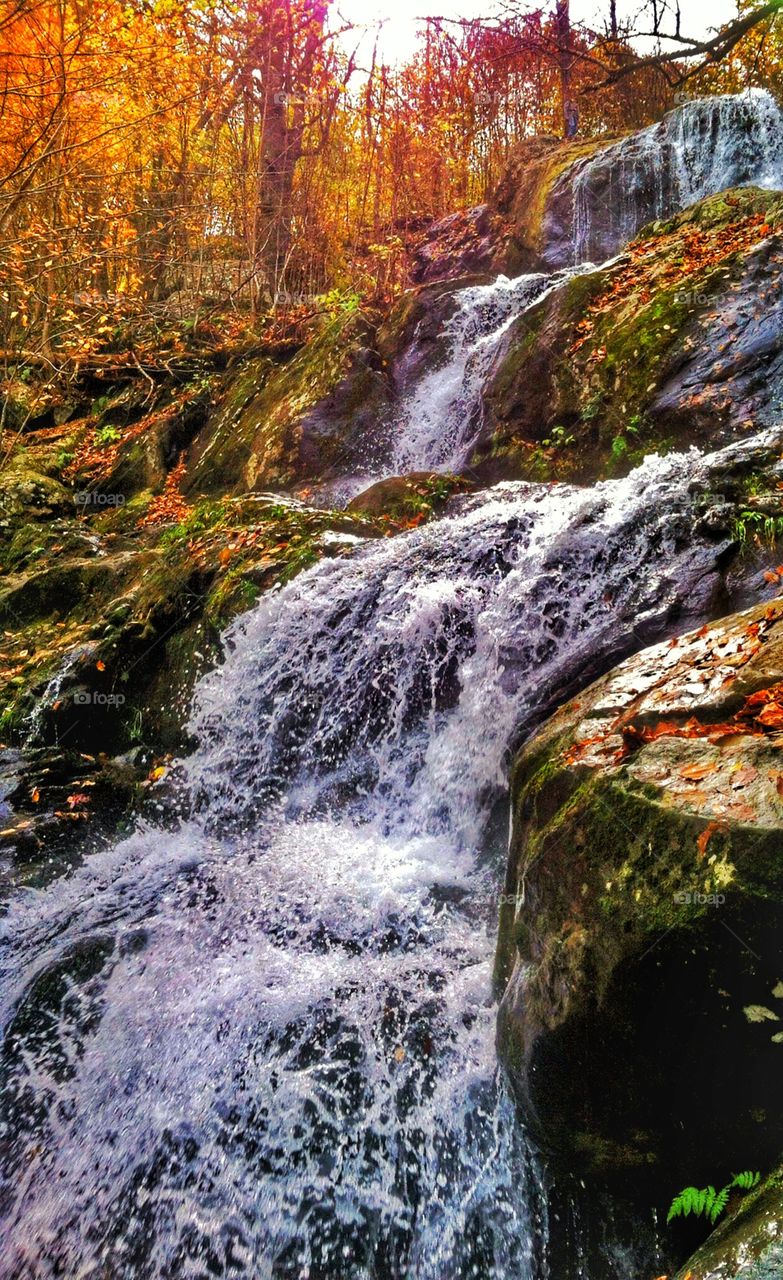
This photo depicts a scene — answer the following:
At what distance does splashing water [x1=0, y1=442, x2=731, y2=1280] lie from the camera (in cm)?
277

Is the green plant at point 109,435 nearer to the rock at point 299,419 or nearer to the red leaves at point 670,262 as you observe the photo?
the rock at point 299,419

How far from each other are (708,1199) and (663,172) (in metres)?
12.9

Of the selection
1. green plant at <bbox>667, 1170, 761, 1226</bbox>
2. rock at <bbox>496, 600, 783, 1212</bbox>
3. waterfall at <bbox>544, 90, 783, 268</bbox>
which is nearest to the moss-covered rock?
rock at <bbox>496, 600, 783, 1212</bbox>

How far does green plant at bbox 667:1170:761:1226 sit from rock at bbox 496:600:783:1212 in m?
0.04

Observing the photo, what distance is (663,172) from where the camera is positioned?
1117 cm

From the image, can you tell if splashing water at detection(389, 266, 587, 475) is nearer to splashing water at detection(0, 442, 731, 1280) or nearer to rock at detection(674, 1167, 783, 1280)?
splashing water at detection(0, 442, 731, 1280)

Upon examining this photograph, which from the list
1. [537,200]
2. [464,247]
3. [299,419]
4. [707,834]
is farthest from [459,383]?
[707,834]

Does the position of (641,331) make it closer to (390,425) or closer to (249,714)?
(390,425)

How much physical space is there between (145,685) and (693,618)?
4.45 meters

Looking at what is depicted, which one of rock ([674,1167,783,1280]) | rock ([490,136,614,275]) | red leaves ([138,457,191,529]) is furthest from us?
rock ([490,136,614,275])

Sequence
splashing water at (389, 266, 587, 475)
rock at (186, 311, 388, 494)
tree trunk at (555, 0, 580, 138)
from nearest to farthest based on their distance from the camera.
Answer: splashing water at (389, 266, 587, 475)
rock at (186, 311, 388, 494)
tree trunk at (555, 0, 580, 138)

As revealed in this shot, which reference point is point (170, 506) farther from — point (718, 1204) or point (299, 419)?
point (718, 1204)

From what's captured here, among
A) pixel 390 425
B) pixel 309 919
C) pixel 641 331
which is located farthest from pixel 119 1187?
pixel 390 425

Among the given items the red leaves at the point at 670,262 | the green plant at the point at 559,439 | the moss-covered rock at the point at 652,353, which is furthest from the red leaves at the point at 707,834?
the red leaves at the point at 670,262
